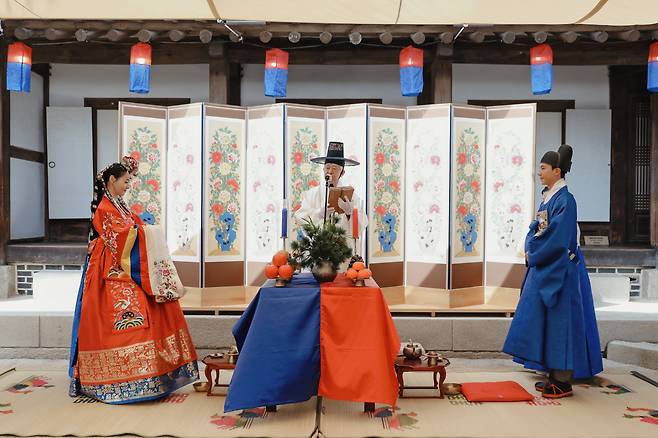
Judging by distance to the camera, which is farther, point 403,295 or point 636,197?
point 636,197

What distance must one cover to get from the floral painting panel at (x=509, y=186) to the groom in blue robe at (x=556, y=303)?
5.20ft

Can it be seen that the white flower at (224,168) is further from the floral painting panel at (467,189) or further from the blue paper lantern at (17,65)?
the blue paper lantern at (17,65)

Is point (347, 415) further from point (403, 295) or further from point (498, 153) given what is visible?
point (498, 153)

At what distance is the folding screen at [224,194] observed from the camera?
19.5 feet

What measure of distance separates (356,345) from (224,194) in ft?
9.92

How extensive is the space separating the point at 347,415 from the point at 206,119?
364 centimetres

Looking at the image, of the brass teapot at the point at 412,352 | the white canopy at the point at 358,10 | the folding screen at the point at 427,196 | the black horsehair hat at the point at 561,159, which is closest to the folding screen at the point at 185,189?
the folding screen at the point at 427,196

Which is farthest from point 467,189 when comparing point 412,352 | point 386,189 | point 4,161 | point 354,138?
point 4,161

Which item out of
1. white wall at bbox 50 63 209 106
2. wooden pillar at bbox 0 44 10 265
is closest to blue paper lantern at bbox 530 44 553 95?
white wall at bbox 50 63 209 106

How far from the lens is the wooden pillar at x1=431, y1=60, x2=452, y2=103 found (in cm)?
661

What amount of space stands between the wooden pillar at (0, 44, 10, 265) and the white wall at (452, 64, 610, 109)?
619cm

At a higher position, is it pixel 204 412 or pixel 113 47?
pixel 113 47

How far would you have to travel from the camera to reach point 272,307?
3564mm

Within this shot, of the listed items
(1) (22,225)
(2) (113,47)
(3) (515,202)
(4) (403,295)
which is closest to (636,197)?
(3) (515,202)
